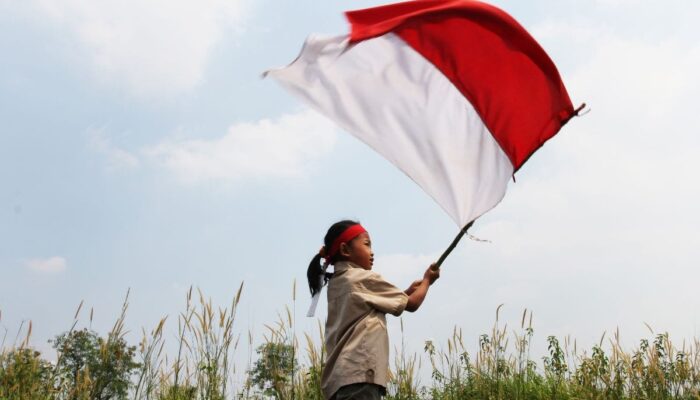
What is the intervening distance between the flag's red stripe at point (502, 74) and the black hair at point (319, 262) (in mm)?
867

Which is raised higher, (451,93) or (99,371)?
(451,93)

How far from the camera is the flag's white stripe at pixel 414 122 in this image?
9.75ft

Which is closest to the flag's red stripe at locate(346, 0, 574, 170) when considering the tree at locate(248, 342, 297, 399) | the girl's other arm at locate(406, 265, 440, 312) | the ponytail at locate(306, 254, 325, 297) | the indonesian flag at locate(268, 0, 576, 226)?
the indonesian flag at locate(268, 0, 576, 226)

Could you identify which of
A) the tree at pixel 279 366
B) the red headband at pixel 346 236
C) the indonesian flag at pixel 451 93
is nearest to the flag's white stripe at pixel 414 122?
the indonesian flag at pixel 451 93

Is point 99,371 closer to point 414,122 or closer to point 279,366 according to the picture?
point 279,366

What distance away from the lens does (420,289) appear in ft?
10.00

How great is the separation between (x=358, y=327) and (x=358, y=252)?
37 centimetres

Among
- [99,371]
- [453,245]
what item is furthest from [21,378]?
[453,245]

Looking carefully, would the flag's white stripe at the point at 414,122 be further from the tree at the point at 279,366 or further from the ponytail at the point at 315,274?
the tree at the point at 279,366

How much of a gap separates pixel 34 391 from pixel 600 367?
423 centimetres

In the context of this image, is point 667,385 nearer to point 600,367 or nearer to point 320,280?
point 600,367

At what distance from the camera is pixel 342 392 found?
280 cm

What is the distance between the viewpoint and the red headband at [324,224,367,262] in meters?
3.10

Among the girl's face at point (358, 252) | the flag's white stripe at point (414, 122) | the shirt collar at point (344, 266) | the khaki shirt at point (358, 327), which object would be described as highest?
the flag's white stripe at point (414, 122)
